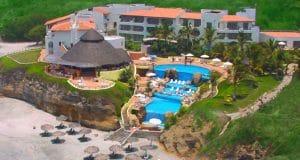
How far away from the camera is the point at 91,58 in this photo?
77.9 metres

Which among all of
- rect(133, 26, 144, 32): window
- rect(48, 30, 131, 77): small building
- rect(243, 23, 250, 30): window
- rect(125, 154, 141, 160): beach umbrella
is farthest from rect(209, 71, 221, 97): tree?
rect(133, 26, 144, 32): window

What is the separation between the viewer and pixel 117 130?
209 feet

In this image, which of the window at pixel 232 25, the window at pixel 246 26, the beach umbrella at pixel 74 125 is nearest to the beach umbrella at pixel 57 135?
the beach umbrella at pixel 74 125

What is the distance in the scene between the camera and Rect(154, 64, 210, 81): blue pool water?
80625 mm

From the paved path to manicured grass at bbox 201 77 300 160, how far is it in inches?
2344

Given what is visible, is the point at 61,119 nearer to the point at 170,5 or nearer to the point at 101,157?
the point at 101,157

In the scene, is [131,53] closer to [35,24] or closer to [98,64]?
[98,64]

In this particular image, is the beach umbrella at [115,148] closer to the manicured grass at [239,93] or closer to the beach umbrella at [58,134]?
the beach umbrella at [58,134]

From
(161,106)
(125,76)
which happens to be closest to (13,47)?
(125,76)

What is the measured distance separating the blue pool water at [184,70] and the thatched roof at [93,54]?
16.7ft

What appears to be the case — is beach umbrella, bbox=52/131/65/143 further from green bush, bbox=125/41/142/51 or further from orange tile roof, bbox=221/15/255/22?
orange tile roof, bbox=221/15/255/22

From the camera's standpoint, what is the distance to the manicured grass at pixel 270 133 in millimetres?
48250

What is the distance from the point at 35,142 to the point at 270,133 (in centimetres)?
2655

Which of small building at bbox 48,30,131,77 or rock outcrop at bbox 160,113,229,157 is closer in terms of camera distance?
rock outcrop at bbox 160,113,229,157
